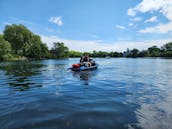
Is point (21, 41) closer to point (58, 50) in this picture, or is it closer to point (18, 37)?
point (18, 37)

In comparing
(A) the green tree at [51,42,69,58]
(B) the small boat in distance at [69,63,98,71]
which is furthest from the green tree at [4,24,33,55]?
(B) the small boat in distance at [69,63,98,71]

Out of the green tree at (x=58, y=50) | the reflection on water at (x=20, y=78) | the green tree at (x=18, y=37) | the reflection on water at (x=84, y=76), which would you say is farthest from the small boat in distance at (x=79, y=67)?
the green tree at (x=58, y=50)

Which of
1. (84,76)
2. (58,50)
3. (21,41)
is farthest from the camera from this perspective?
(58,50)

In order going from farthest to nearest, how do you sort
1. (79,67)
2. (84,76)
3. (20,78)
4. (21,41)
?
(21,41), (79,67), (84,76), (20,78)

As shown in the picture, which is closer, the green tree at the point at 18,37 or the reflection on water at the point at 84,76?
the reflection on water at the point at 84,76

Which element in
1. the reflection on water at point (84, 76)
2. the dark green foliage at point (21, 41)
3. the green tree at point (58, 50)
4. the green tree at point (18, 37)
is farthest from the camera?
the green tree at point (58, 50)

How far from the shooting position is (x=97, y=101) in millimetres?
6406

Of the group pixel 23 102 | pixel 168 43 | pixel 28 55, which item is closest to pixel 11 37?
pixel 28 55

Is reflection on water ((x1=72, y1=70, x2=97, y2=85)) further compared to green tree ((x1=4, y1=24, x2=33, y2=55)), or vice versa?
green tree ((x1=4, y1=24, x2=33, y2=55))

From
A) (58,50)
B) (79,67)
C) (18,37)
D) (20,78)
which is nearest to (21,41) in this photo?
(18,37)

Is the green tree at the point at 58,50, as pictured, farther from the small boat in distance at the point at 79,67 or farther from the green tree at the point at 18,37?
the small boat in distance at the point at 79,67

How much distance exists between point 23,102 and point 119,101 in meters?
4.08

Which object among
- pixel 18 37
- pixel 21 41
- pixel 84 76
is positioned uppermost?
pixel 18 37

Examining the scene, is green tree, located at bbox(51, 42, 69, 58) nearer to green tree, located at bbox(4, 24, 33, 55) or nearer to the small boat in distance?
green tree, located at bbox(4, 24, 33, 55)
